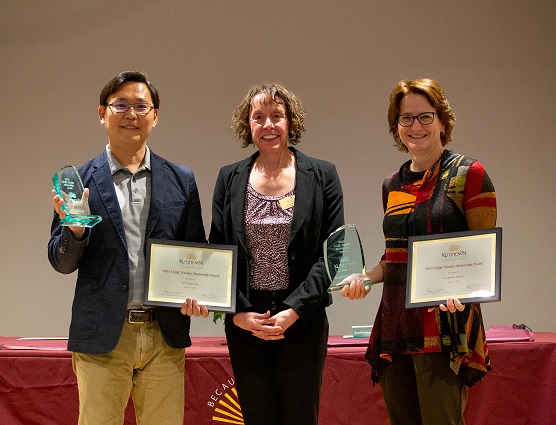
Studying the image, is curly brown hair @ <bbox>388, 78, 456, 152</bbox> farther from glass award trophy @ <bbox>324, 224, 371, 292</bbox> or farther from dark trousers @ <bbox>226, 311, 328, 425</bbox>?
dark trousers @ <bbox>226, 311, 328, 425</bbox>

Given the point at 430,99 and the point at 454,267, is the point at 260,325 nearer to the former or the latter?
the point at 454,267

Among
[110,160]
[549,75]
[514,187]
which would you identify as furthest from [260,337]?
[549,75]

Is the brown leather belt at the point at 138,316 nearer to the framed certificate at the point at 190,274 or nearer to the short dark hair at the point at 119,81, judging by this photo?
the framed certificate at the point at 190,274

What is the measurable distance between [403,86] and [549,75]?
91.1 inches

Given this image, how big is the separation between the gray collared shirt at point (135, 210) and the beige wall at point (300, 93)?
180 cm

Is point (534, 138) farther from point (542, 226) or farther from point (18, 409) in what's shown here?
point (18, 409)

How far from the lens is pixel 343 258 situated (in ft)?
8.14

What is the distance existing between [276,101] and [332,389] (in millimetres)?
1550

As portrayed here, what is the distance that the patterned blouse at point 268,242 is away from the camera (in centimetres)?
254

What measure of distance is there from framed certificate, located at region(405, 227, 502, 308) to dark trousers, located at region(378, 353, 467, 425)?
199mm

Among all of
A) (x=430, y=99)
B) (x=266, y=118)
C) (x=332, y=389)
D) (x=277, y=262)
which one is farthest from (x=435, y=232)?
(x=332, y=389)

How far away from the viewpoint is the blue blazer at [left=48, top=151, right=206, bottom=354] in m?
2.39

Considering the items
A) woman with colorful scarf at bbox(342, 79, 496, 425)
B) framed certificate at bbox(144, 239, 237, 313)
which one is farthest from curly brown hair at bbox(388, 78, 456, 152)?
framed certificate at bbox(144, 239, 237, 313)

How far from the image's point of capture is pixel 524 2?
4375 millimetres
